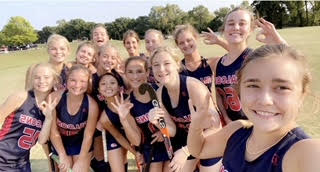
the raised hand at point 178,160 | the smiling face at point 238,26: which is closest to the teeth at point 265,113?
the raised hand at point 178,160

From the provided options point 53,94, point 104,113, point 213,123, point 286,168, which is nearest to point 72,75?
point 53,94

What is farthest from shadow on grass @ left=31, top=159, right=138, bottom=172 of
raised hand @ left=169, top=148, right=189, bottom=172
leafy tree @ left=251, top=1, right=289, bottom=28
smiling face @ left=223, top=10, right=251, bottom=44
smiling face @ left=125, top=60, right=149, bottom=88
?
leafy tree @ left=251, top=1, right=289, bottom=28

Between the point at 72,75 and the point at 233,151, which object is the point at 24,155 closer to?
the point at 72,75

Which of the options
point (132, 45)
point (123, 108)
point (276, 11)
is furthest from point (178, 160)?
point (276, 11)

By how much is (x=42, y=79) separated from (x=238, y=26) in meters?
2.50

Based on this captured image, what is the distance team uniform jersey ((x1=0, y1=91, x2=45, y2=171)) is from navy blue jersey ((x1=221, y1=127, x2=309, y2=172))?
3.12m

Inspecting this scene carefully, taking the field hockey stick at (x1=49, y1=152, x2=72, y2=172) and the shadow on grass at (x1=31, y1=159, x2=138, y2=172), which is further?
the shadow on grass at (x1=31, y1=159, x2=138, y2=172)

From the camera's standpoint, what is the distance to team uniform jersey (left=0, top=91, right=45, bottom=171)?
14.6ft

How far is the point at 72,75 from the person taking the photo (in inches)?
189

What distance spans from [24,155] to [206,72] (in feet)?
8.46

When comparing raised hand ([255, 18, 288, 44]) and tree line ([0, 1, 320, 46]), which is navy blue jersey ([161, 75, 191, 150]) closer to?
raised hand ([255, 18, 288, 44])

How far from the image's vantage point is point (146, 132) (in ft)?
16.3

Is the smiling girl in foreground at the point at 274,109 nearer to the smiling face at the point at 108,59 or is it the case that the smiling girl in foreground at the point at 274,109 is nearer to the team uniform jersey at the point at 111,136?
the team uniform jersey at the point at 111,136

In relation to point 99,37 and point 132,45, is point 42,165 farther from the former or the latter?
point 132,45
